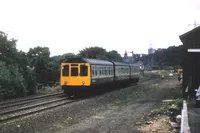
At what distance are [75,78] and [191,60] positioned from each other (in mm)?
7588

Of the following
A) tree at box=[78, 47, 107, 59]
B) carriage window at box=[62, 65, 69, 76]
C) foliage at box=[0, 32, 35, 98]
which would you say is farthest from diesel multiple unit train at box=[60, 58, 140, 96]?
tree at box=[78, 47, 107, 59]

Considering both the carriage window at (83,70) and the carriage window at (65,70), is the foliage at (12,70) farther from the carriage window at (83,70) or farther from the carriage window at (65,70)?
the carriage window at (83,70)

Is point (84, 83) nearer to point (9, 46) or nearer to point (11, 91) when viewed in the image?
point (11, 91)

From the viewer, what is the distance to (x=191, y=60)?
2320 cm

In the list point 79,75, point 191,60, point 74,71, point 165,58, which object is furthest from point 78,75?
point 165,58

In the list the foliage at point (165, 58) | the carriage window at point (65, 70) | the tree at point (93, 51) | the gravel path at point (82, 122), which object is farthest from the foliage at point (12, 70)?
the foliage at point (165, 58)

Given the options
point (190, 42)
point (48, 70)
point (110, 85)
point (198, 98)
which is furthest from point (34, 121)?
point (48, 70)

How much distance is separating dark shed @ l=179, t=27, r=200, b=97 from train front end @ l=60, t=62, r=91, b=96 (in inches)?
247

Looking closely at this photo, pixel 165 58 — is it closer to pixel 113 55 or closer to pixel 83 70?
pixel 113 55

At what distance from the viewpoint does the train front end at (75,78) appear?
2402 cm

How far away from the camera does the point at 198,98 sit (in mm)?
15734

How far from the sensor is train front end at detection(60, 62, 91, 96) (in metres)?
24.0

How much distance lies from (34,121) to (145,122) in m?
3.95

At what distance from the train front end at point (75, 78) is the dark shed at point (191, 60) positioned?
626cm
